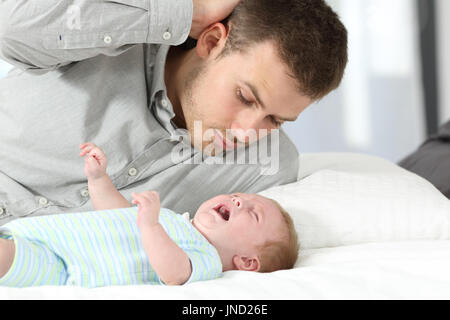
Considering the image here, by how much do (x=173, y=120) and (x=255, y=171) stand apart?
0.31 m

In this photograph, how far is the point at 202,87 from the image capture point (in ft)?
5.43

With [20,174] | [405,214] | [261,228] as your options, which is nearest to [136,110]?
[20,174]

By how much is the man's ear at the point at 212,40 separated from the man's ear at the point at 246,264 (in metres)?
0.62

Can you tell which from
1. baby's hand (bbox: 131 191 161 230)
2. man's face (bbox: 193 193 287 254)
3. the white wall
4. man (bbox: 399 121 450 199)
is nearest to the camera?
baby's hand (bbox: 131 191 161 230)

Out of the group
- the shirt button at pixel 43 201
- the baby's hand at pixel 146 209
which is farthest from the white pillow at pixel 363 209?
the shirt button at pixel 43 201

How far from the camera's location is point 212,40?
1.65 m

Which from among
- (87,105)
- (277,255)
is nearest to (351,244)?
(277,255)

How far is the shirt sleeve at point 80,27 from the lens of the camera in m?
1.39

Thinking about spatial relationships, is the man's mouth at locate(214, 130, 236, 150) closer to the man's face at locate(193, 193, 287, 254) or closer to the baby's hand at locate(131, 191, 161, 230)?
the man's face at locate(193, 193, 287, 254)

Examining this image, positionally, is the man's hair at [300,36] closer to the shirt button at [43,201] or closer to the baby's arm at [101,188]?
the baby's arm at [101,188]

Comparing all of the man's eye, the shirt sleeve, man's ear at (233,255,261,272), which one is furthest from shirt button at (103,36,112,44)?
man's ear at (233,255,261,272)

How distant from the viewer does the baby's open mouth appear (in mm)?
1408

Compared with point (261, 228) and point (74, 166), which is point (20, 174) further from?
point (261, 228)

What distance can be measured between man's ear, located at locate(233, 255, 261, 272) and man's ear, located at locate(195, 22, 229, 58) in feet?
2.03
